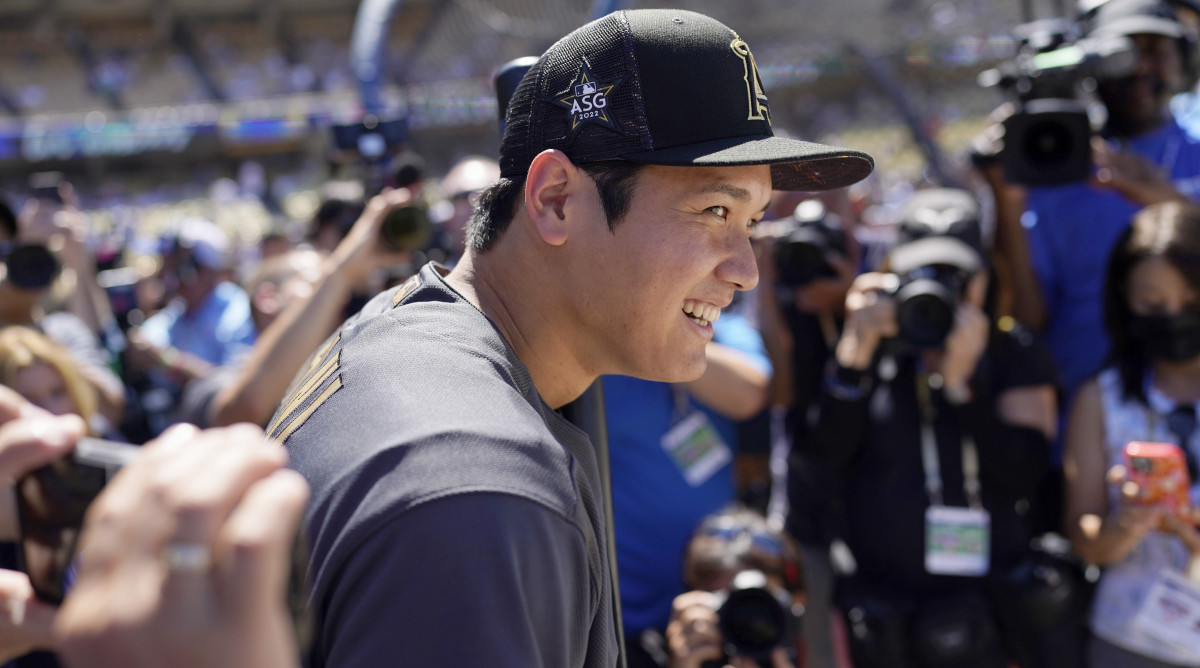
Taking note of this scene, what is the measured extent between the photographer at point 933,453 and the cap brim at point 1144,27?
→ 1.01m

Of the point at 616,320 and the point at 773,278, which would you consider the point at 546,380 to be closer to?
the point at 616,320

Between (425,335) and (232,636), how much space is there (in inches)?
24.8

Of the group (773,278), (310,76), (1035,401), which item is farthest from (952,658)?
(310,76)

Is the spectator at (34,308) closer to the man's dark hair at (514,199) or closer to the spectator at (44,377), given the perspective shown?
the spectator at (44,377)

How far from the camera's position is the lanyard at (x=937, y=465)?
2666 millimetres

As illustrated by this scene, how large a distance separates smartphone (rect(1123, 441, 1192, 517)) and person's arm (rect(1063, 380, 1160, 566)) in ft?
0.27

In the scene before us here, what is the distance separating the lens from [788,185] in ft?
5.45

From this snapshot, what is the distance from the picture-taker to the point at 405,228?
108 inches

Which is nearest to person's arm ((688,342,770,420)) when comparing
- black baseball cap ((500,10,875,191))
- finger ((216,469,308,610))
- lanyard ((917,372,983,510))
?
lanyard ((917,372,983,510))

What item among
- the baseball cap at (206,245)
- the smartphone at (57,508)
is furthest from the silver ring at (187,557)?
the baseball cap at (206,245)

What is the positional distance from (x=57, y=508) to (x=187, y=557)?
0.90 feet

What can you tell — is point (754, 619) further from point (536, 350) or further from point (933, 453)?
point (536, 350)

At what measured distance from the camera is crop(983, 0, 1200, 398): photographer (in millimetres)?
3082

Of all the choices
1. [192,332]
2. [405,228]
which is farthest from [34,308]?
[405,228]
